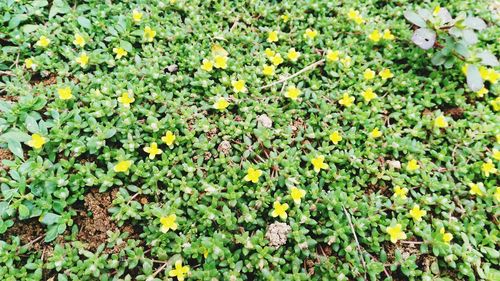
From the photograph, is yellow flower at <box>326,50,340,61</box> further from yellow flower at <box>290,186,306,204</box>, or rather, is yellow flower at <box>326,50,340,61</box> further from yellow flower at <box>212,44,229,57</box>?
yellow flower at <box>290,186,306,204</box>

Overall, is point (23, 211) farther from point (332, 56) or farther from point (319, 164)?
point (332, 56)

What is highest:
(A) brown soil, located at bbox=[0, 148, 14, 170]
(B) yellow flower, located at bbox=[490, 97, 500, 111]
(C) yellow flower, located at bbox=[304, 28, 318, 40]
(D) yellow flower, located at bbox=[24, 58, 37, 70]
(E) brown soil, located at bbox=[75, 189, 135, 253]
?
(C) yellow flower, located at bbox=[304, 28, 318, 40]

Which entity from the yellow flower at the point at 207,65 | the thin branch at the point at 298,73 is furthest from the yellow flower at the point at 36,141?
the thin branch at the point at 298,73

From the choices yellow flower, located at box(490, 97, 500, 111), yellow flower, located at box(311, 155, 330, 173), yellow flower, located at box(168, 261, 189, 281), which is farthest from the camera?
yellow flower, located at box(490, 97, 500, 111)

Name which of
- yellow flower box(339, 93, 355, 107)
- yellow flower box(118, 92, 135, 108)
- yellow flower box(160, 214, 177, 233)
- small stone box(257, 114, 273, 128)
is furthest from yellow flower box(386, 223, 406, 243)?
yellow flower box(118, 92, 135, 108)

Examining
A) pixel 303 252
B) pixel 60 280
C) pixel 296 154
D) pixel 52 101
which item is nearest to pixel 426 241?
pixel 303 252

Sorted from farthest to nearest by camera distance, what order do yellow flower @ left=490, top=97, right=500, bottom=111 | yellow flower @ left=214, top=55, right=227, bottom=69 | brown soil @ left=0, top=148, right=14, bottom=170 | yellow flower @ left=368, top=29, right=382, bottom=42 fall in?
yellow flower @ left=368, top=29, right=382, bottom=42 < yellow flower @ left=490, top=97, right=500, bottom=111 < yellow flower @ left=214, top=55, right=227, bottom=69 < brown soil @ left=0, top=148, right=14, bottom=170

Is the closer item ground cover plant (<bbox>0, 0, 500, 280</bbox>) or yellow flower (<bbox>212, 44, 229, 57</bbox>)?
ground cover plant (<bbox>0, 0, 500, 280</bbox>)
